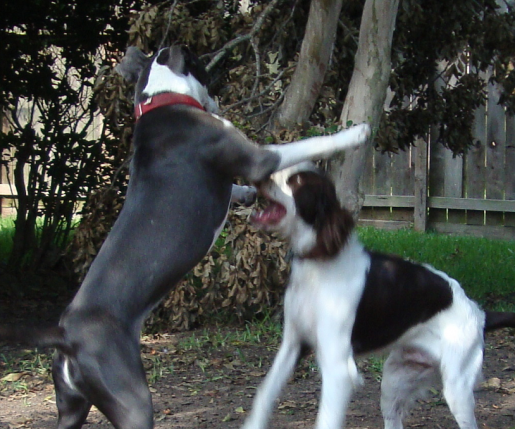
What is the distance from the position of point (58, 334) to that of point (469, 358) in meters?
1.99

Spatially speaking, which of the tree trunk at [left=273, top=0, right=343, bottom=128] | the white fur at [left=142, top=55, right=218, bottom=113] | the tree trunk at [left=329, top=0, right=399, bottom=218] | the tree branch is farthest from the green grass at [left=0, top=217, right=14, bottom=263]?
the white fur at [left=142, top=55, right=218, bottom=113]

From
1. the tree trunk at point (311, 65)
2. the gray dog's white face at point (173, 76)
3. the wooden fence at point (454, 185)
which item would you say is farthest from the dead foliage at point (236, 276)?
the wooden fence at point (454, 185)

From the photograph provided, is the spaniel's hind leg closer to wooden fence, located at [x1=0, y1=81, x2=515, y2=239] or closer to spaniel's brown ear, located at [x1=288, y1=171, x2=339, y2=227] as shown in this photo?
spaniel's brown ear, located at [x1=288, y1=171, x2=339, y2=227]

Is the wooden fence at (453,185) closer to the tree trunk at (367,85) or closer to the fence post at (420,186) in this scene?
the fence post at (420,186)

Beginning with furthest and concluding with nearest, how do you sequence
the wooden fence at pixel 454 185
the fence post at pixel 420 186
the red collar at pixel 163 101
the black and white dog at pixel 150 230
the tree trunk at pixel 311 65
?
the fence post at pixel 420 186
the wooden fence at pixel 454 185
the tree trunk at pixel 311 65
the red collar at pixel 163 101
the black and white dog at pixel 150 230

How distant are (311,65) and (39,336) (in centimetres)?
328

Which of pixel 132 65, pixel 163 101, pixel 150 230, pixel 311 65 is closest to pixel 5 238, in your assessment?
pixel 311 65

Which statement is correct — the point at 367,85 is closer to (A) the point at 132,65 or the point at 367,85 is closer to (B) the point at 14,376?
(A) the point at 132,65

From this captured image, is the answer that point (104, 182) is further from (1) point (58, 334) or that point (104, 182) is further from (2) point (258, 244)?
(1) point (58, 334)

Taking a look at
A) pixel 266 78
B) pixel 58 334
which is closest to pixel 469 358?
pixel 58 334

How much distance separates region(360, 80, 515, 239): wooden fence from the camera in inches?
410

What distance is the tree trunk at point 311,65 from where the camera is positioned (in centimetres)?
562

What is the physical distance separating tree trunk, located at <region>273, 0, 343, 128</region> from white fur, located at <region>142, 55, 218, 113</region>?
1.82m

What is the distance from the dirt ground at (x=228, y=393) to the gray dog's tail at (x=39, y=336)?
140 cm
